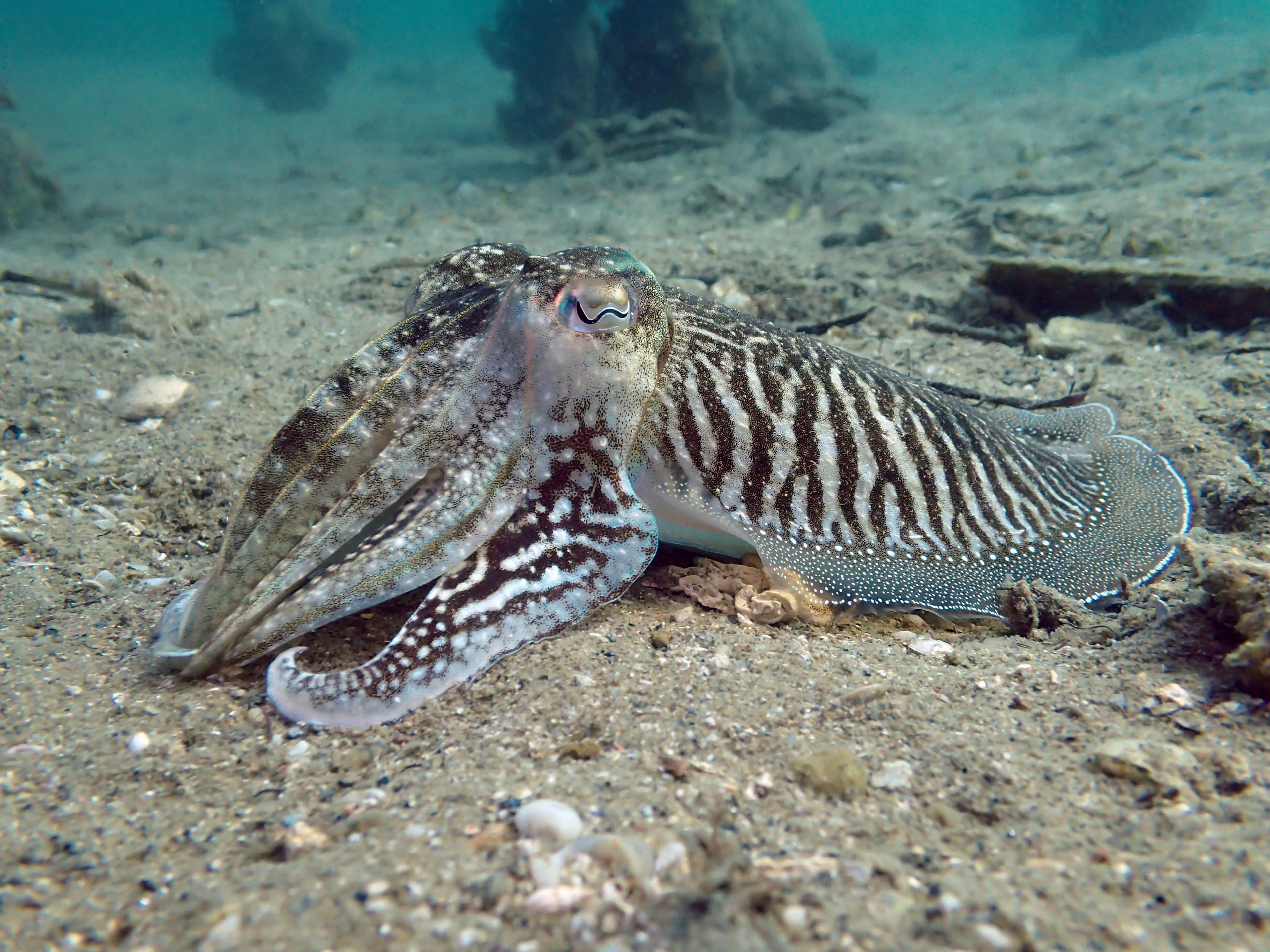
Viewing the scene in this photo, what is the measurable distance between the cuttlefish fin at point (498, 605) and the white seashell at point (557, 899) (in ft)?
2.81

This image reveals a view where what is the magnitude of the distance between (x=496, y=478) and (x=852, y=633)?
4.45ft

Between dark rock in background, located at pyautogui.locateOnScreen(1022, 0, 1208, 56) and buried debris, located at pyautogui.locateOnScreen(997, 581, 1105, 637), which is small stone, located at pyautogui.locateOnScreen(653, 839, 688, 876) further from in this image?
dark rock in background, located at pyautogui.locateOnScreen(1022, 0, 1208, 56)

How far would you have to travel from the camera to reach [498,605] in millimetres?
2209

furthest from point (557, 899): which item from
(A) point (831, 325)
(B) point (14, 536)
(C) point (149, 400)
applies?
(A) point (831, 325)

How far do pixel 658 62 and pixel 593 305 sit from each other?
17.1 metres

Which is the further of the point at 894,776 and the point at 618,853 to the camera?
the point at 894,776

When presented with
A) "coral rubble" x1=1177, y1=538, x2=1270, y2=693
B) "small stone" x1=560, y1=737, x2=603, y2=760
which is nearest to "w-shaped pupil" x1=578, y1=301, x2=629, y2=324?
"small stone" x1=560, y1=737, x2=603, y2=760

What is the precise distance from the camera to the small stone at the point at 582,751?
1.88 metres

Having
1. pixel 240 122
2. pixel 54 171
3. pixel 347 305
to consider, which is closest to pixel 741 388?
pixel 347 305

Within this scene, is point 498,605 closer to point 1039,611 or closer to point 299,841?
point 299,841

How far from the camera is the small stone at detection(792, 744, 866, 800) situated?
173cm

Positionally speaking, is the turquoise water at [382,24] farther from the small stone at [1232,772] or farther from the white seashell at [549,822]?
the white seashell at [549,822]

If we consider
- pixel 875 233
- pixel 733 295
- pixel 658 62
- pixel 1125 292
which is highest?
pixel 658 62

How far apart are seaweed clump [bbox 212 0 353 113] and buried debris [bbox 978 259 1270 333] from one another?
3276cm
